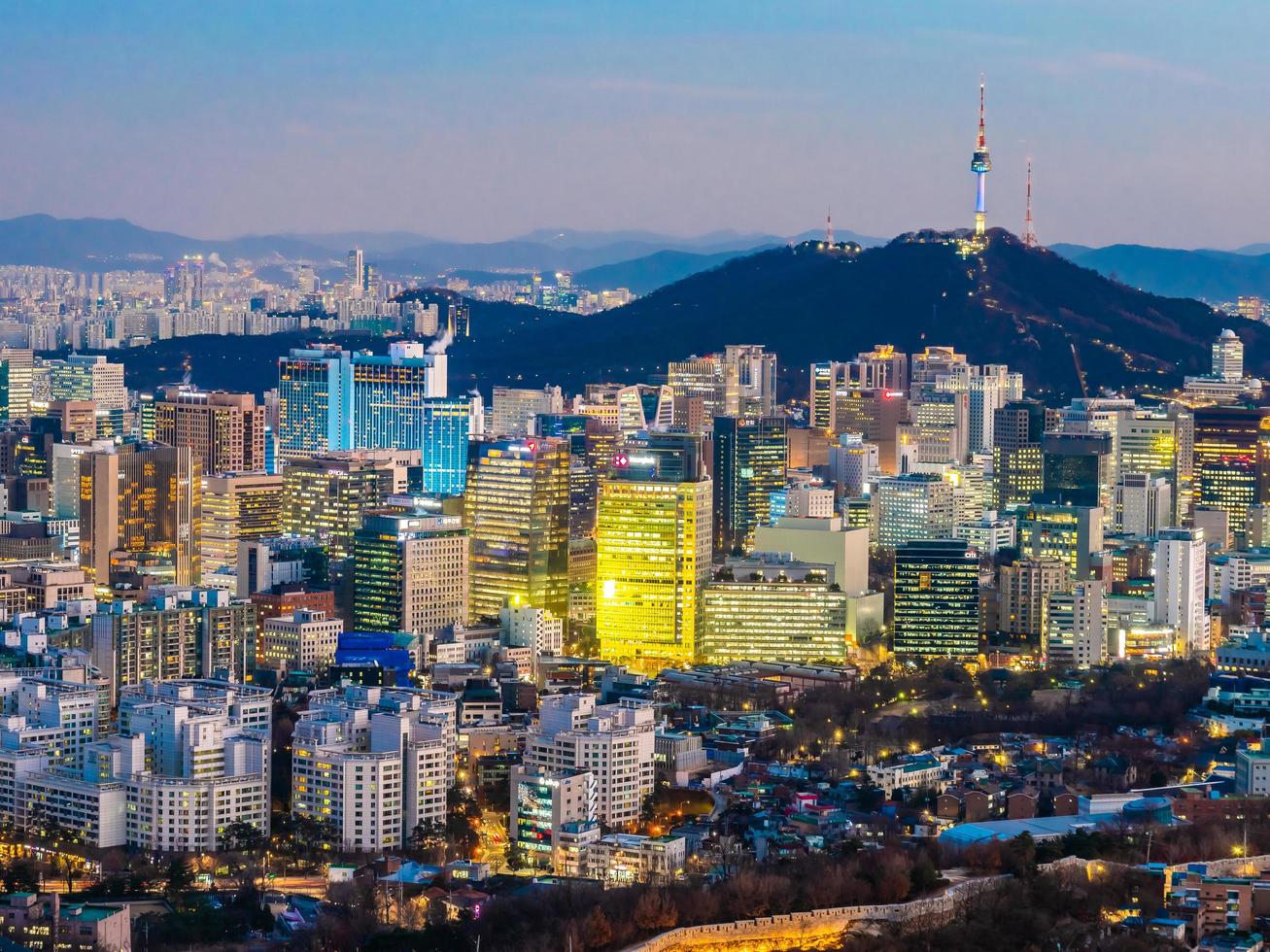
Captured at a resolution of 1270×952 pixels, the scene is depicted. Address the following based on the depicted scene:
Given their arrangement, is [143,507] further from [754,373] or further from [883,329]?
[883,329]

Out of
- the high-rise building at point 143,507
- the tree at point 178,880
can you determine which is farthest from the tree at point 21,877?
the high-rise building at point 143,507

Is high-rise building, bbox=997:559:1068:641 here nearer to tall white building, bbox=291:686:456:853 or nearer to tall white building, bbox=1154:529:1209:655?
tall white building, bbox=1154:529:1209:655

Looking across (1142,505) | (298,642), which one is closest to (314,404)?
(1142,505)

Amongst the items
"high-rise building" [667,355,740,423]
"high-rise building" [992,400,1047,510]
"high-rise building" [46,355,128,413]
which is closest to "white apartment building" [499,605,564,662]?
"high-rise building" [992,400,1047,510]

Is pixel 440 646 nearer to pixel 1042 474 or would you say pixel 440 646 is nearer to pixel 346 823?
pixel 346 823

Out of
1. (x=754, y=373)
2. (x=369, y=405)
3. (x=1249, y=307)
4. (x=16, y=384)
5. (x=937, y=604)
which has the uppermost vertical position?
(x=1249, y=307)
